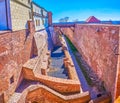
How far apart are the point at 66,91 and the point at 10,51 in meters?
3.86

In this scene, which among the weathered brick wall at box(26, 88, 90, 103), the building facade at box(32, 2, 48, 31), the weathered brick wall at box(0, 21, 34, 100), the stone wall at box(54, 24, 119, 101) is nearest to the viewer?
the weathered brick wall at box(0, 21, 34, 100)

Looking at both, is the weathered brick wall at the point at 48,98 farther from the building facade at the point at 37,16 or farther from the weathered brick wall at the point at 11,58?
the building facade at the point at 37,16

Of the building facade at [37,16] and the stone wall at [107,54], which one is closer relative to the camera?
the stone wall at [107,54]

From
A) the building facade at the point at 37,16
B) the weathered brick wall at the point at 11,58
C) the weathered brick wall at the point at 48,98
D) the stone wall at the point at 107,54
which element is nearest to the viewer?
the weathered brick wall at the point at 11,58

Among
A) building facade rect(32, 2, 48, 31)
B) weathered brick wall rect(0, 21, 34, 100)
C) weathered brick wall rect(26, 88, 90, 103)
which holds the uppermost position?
building facade rect(32, 2, 48, 31)

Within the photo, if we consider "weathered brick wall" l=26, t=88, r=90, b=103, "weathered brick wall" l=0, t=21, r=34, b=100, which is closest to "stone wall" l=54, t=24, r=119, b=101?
"weathered brick wall" l=26, t=88, r=90, b=103

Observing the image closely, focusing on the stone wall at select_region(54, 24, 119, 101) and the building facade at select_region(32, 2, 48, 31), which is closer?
the stone wall at select_region(54, 24, 119, 101)

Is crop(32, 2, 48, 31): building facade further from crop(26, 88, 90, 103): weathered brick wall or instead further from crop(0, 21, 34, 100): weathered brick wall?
crop(26, 88, 90, 103): weathered brick wall

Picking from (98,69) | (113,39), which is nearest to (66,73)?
(98,69)

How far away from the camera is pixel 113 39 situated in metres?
8.16

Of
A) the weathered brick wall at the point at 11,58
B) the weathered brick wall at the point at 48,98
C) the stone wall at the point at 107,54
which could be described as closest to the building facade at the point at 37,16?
the weathered brick wall at the point at 11,58

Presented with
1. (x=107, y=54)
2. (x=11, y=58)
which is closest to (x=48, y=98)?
(x=11, y=58)

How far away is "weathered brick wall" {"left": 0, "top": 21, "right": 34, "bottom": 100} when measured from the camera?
7.39 m

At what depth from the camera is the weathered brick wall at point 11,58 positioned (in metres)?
7.39
